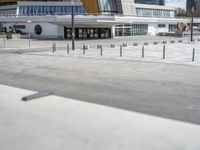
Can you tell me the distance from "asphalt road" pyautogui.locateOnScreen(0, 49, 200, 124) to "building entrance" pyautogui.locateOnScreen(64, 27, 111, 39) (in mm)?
45054

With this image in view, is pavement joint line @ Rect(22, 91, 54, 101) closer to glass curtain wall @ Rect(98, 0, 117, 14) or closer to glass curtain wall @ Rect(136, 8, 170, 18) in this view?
glass curtain wall @ Rect(98, 0, 117, 14)

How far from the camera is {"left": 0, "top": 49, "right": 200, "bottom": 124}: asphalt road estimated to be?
10719 mm

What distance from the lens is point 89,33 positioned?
223 feet

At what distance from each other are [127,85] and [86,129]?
628 cm

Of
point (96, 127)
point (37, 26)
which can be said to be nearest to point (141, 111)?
point (96, 127)

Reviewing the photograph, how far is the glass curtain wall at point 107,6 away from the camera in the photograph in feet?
234

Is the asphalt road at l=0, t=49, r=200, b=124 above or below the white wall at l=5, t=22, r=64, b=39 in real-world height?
below

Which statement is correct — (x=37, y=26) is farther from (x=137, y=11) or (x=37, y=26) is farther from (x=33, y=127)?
(x=33, y=127)

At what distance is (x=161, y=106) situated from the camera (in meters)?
10.7

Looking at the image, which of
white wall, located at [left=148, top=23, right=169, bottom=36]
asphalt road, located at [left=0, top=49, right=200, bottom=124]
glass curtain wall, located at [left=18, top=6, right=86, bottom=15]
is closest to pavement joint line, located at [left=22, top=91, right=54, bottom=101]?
asphalt road, located at [left=0, top=49, right=200, bottom=124]

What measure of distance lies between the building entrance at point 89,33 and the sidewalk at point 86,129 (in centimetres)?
5561

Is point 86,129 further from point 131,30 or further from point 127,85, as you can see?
point 131,30

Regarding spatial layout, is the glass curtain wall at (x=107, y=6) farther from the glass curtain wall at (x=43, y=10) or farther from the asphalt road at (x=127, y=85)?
the asphalt road at (x=127, y=85)

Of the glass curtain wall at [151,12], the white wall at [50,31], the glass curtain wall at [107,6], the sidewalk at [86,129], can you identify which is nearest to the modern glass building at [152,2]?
the glass curtain wall at [151,12]
